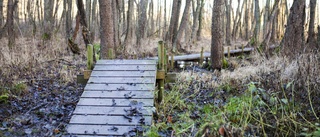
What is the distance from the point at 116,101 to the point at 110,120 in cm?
49

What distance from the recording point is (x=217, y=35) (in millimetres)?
10758

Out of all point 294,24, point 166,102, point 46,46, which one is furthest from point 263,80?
point 46,46

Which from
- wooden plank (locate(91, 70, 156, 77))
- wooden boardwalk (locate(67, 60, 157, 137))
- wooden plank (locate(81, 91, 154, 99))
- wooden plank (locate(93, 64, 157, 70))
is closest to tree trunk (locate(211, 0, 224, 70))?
wooden boardwalk (locate(67, 60, 157, 137))

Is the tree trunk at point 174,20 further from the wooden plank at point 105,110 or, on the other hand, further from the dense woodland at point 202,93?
the wooden plank at point 105,110

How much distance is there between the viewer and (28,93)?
6.84 metres

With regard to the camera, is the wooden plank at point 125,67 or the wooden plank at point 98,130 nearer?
the wooden plank at point 98,130

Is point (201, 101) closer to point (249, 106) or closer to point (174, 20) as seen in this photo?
point (249, 106)

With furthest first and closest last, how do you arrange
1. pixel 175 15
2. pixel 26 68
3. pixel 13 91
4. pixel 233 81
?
pixel 175 15 → pixel 26 68 → pixel 233 81 → pixel 13 91

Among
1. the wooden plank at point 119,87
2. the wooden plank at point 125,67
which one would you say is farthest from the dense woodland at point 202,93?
the wooden plank at point 125,67

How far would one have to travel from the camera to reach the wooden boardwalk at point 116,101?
4.49m

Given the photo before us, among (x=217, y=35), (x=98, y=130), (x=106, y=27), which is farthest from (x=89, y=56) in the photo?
(x=217, y=35)

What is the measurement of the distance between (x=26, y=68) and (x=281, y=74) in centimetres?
686

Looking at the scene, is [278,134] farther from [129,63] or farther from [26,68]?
[26,68]

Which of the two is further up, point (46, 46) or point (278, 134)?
point (46, 46)
